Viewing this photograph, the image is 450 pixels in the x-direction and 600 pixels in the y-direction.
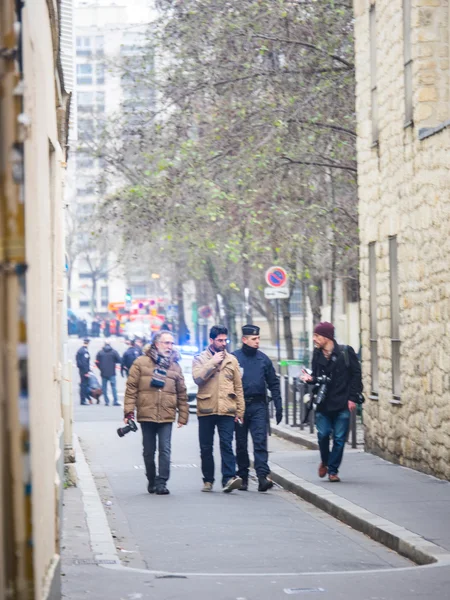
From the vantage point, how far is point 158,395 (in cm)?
1365

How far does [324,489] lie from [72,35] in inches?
286

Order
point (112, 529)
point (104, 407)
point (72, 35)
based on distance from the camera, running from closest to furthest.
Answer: point (112, 529) → point (72, 35) → point (104, 407)

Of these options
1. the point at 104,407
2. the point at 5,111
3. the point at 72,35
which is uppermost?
the point at 72,35

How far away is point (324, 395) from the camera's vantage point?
45.6 feet

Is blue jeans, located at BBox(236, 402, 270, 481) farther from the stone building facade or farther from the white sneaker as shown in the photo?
the stone building facade

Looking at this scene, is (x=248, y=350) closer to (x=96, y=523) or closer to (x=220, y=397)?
(x=220, y=397)

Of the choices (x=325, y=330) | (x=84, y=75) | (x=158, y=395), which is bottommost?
(x=158, y=395)

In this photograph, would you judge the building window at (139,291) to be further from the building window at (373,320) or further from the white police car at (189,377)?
the building window at (373,320)

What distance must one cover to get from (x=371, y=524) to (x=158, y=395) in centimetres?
369

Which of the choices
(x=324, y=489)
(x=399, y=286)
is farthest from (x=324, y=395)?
(x=399, y=286)

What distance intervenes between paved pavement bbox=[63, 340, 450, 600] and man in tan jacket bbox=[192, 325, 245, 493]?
1.74 feet

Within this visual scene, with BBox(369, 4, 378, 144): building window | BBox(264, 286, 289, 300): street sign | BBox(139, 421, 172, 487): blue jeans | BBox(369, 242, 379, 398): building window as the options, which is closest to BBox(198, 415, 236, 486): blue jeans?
BBox(139, 421, 172, 487): blue jeans

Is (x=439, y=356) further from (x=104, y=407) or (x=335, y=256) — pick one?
(x=104, y=407)

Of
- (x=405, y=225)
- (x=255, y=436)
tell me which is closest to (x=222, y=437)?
(x=255, y=436)
